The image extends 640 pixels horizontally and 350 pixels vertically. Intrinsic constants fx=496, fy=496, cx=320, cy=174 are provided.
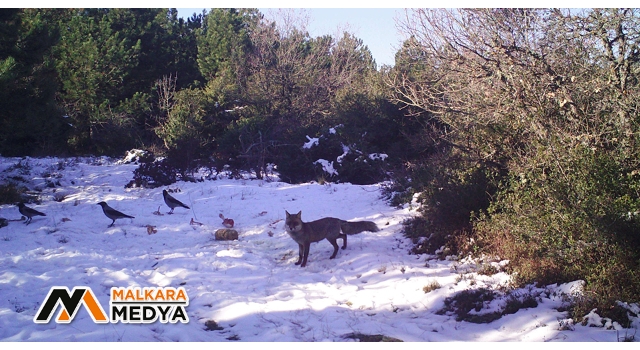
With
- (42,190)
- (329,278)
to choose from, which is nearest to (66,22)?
(42,190)

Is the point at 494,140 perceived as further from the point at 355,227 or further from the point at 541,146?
the point at 355,227

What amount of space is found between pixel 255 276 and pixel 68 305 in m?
2.69

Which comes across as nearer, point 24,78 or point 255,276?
point 255,276

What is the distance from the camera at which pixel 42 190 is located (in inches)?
567

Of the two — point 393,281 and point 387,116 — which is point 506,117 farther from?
point 387,116

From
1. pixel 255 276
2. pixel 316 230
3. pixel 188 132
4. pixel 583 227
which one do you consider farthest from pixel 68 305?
pixel 188 132

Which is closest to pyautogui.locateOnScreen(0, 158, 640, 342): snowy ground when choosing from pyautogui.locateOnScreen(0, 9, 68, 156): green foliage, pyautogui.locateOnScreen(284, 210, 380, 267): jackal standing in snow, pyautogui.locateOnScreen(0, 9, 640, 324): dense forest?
pyautogui.locateOnScreen(284, 210, 380, 267): jackal standing in snow

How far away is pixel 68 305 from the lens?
221 inches

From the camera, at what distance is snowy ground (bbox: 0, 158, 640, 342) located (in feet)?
17.1

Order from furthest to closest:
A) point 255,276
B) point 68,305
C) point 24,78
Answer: point 24,78 < point 255,276 < point 68,305

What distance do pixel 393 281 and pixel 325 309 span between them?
1.46m

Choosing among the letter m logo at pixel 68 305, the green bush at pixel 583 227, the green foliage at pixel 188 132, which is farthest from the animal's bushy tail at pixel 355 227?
the green foliage at pixel 188 132

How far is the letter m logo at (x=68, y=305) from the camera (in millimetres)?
5328

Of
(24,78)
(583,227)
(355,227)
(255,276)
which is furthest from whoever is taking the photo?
(24,78)
